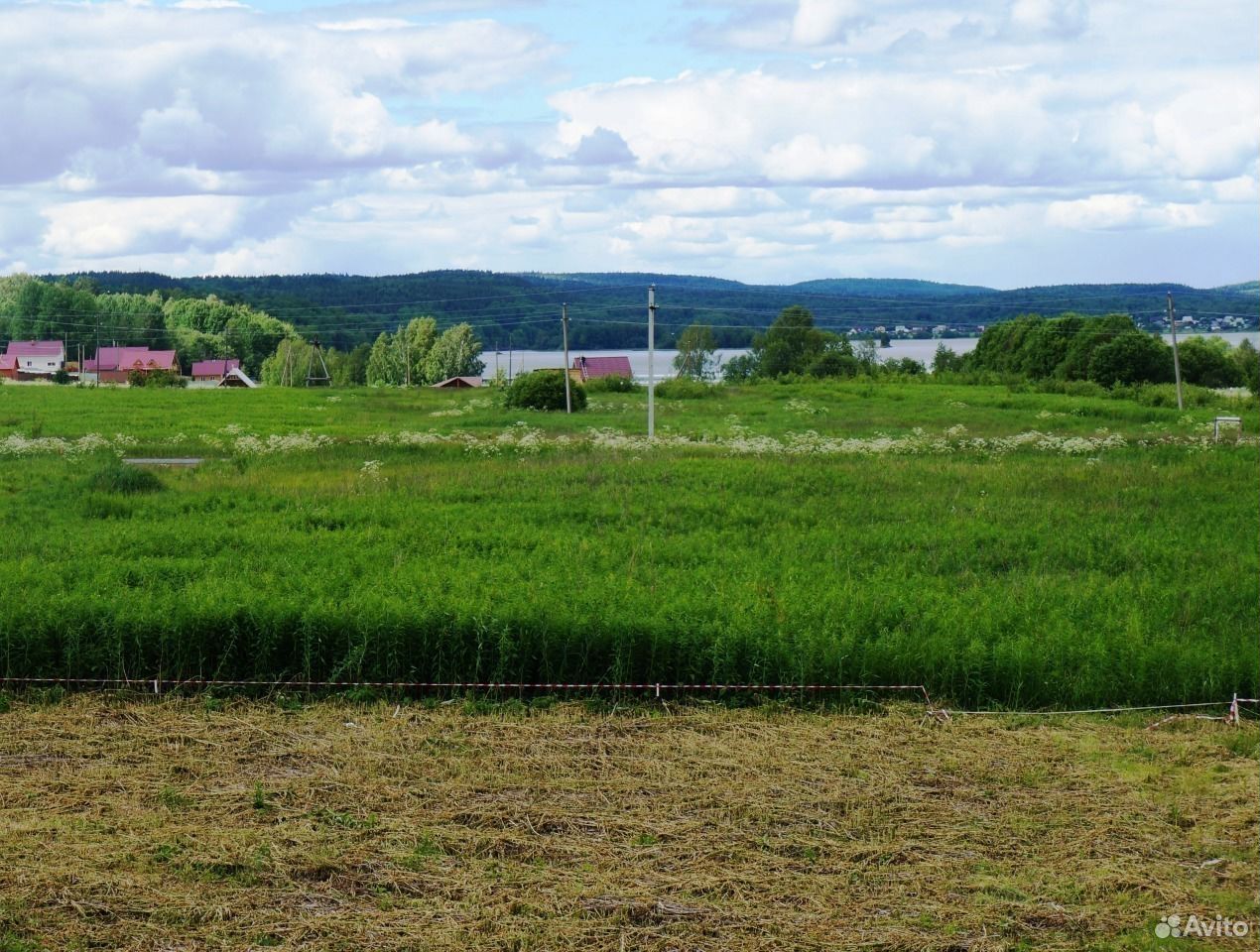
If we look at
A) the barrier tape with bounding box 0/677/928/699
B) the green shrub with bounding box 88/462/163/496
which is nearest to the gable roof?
the green shrub with bounding box 88/462/163/496

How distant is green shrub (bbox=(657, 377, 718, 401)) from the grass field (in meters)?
9.93

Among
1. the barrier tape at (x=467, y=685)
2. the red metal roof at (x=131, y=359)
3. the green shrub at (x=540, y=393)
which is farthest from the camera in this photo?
the red metal roof at (x=131, y=359)

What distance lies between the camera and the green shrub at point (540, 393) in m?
30.6

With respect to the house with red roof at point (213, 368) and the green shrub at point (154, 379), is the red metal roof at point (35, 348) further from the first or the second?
the house with red roof at point (213, 368)

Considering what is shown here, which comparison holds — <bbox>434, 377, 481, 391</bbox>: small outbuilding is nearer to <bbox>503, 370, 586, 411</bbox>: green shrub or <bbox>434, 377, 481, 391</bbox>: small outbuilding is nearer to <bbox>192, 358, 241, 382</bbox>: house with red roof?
<bbox>192, 358, 241, 382</bbox>: house with red roof

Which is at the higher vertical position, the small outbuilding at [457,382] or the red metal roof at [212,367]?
the red metal roof at [212,367]

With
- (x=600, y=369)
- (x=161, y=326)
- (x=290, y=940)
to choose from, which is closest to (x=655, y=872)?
(x=290, y=940)

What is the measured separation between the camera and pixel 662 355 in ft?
214

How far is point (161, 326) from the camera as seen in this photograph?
42.3 meters

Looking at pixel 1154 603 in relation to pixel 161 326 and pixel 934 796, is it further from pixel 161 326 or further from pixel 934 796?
pixel 161 326

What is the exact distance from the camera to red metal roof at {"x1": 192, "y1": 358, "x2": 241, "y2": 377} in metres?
40.2

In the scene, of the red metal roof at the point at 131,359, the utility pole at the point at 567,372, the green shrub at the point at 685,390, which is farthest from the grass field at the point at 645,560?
the red metal roof at the point at 131,359

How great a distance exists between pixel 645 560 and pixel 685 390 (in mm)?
21885

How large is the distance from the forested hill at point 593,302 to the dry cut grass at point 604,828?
2746 centimetres
